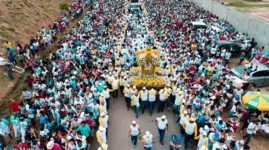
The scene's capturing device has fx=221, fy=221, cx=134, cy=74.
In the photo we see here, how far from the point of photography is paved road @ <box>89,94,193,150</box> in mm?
8742

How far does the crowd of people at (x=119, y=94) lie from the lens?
25.2 ft

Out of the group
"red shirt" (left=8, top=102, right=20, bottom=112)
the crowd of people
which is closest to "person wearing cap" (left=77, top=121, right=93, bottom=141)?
the crowd of people

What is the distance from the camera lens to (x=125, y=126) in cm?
982

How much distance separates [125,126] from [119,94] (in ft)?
8.75

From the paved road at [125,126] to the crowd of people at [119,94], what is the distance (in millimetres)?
322

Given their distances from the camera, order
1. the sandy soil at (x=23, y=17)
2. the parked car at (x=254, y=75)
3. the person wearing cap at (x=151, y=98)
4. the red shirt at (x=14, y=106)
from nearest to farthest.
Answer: the red shirt at (x=14, y=106), the person wearing cap at (x=151, y=98), the parked car at (x=254, y=75), the sandy soil at (x=23, y=17)

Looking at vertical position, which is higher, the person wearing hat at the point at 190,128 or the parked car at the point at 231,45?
the parked car at the point at 231,45

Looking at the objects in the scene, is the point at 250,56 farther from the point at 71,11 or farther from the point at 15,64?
the point at 71,11

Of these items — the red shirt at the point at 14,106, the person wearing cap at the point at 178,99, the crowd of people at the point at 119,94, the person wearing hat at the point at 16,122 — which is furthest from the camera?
the person wearing cap at the point at 178,99

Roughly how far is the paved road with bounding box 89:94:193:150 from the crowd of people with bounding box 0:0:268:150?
1.06 ft

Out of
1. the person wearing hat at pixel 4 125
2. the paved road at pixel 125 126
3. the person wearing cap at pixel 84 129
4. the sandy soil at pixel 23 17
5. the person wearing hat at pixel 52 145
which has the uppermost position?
the sandy soil at pixel 23 17

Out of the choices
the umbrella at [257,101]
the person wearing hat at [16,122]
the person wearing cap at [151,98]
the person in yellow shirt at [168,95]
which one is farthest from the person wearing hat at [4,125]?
the umbrella at [257,101]

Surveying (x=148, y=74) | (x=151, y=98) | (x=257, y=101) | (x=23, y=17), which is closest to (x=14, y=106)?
(x=151, y=98)

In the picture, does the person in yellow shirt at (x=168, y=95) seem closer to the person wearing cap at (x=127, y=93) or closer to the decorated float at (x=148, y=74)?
Answer: the decorated float at (x=148, y=74)
